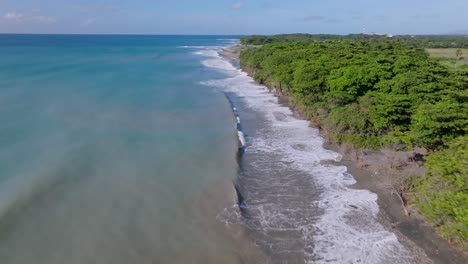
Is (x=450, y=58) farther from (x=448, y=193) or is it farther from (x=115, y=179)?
(x=115, y=179)

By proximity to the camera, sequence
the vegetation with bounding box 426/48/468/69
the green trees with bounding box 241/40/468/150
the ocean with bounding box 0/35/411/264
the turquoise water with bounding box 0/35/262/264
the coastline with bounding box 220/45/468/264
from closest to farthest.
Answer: the coastline with bounding box 220/45/468/264, the ocean with bounding box 0/35/411/264, the turquoise water with bounding box 0/35/262/264, the green trees with bounding box 241/40/468/150, the vegetation with bounding box 426/48/468/69

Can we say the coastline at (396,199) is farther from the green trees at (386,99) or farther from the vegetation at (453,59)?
the vegetation at (453,59)

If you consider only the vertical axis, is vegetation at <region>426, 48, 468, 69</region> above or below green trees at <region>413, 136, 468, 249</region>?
above

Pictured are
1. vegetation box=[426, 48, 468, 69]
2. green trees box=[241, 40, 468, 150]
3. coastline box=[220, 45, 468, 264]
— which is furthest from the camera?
vegetation box=[426, 48, 468, 69]

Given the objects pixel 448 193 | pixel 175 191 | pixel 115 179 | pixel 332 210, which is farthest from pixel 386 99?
pixel 115 179

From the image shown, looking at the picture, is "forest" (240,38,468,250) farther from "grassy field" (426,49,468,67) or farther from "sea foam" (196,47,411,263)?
"grassy field" (426,49,468,67)

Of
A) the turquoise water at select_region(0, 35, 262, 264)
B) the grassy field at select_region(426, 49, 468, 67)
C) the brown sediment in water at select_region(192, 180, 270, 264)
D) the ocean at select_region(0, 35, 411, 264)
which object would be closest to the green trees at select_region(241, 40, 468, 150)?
the ocean at select_region(0, 35, 411, 264)

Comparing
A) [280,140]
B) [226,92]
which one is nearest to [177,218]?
[280,140]
